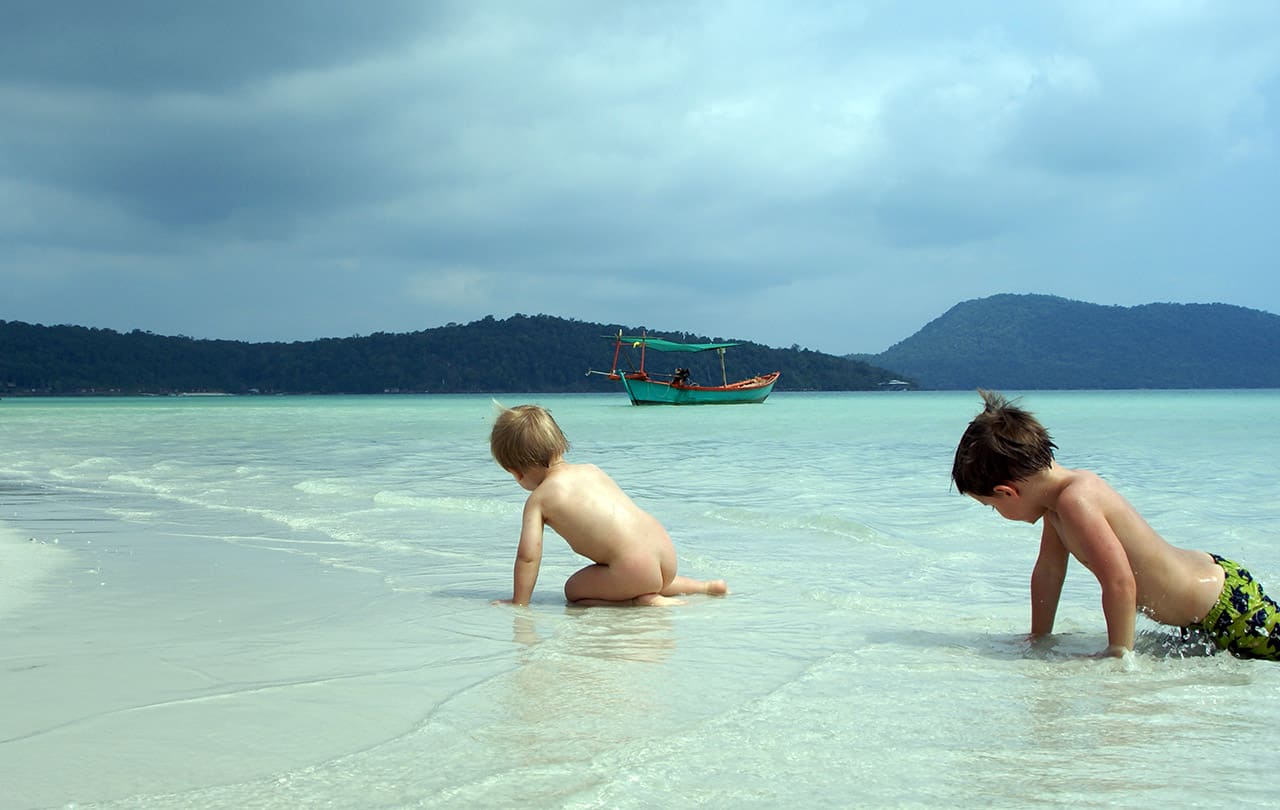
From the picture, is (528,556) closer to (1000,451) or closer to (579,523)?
(579,523)

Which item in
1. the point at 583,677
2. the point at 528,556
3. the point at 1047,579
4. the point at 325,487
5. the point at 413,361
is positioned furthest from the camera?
the point at 413,361

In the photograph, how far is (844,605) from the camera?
4.93 metres

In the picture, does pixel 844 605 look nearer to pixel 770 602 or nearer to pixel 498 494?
pixel 770 602

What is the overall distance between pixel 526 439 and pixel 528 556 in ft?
1.72

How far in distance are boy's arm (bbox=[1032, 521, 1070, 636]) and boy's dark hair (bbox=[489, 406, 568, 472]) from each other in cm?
209

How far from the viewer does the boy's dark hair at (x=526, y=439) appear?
4.78 meters

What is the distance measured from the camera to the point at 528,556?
4750mm

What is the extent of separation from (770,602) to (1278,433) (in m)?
22.8

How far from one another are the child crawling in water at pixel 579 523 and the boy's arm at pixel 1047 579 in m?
1.61

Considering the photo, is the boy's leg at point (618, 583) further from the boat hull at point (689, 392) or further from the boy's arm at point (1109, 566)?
the boat hull at point (689, 392)

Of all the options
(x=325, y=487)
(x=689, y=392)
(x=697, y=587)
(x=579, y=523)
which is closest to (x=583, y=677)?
(x=579, y=523)

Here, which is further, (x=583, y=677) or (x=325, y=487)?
(x=325, y=487)

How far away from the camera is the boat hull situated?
190ft

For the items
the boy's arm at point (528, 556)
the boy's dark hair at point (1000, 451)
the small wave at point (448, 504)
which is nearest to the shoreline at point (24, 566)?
A: the boy's arm at point (528, 556)
